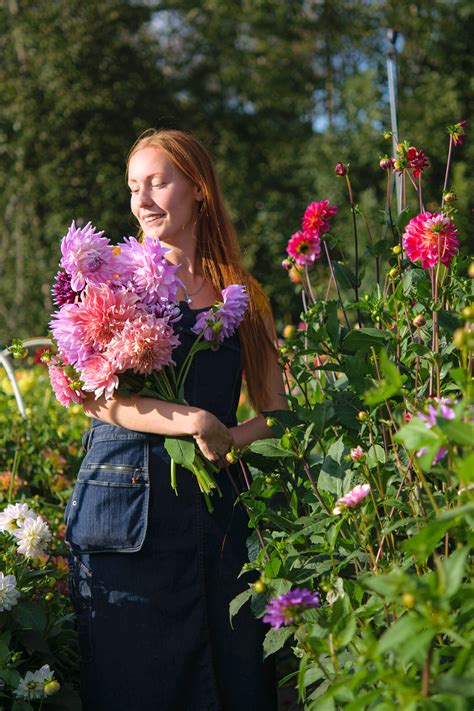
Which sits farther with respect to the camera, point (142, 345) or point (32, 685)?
point (32, 685)

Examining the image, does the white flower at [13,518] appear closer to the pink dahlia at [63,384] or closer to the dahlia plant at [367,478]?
the pink dahlia at [63,384]

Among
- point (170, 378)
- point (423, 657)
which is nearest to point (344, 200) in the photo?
point (170, 378)

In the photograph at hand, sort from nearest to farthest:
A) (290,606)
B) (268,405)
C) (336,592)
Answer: (290,606) → (336,592) → (268,405)

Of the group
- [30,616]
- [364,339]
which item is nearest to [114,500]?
A: [30,616]

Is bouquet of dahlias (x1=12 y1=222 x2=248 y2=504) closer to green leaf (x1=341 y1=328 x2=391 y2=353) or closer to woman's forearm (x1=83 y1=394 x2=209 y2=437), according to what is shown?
woman's forearm (x1=83 y1=394 x2=209 y2=437)

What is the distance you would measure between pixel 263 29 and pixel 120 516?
1467 cm

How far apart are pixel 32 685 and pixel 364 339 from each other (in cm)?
90

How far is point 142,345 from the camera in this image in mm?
1536

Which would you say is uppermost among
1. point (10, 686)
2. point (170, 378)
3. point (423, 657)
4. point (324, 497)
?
point (170, 378)

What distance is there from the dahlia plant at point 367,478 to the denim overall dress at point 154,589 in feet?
0.48

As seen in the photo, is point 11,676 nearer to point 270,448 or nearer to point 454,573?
point 270,448

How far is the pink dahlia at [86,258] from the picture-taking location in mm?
1557

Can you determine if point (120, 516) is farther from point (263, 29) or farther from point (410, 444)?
point (263, 29)

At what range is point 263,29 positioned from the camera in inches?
596
